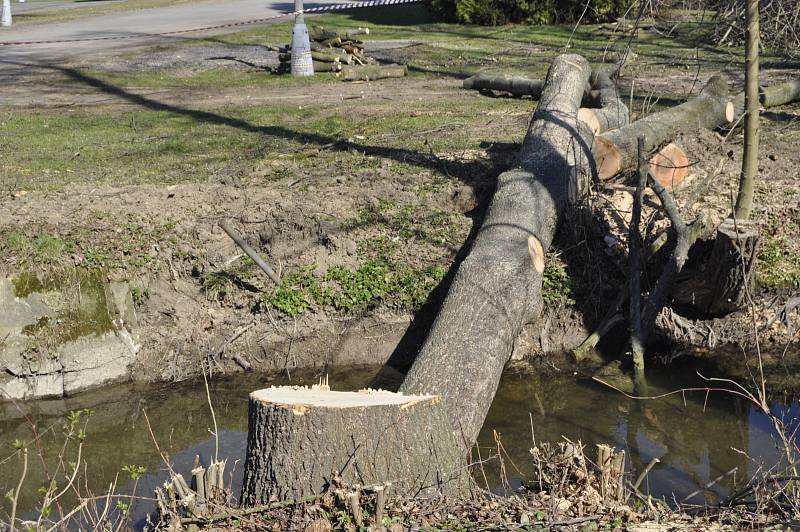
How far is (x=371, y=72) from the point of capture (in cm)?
1537

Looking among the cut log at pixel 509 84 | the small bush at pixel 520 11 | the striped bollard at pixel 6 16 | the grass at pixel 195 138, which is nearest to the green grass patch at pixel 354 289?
the grass at pixel 195 138

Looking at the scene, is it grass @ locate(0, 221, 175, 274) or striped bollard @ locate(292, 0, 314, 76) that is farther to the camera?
striped bollard @ locate(292, 0, 314, 76)

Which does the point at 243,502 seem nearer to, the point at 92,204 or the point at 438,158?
the point at 92,204

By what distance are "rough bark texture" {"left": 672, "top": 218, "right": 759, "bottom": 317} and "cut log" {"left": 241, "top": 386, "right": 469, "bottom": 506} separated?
2.93m

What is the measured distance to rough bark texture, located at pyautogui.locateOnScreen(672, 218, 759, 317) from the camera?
674cm

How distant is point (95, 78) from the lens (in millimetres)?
15086

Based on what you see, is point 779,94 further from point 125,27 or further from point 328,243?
point 125,27

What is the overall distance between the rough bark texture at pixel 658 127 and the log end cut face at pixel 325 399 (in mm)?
4715

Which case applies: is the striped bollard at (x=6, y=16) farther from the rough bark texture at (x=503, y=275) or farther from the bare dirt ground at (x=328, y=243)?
the rough bark texture at (x=503, y=275)

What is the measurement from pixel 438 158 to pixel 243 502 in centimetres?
577

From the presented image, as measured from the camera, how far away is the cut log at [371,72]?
1520cm

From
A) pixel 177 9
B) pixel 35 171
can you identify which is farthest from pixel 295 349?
pixel 177 9

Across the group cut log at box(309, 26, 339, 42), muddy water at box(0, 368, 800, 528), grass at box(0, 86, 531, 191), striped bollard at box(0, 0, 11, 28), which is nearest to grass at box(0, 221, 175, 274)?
muddy water at box(0, 368, 800, 528)

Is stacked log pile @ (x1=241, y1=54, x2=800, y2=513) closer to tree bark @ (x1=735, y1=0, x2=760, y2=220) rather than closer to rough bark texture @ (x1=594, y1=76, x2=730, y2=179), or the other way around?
rough bark texture @ (x1=594, y1=76, x2=730, y2=179)
